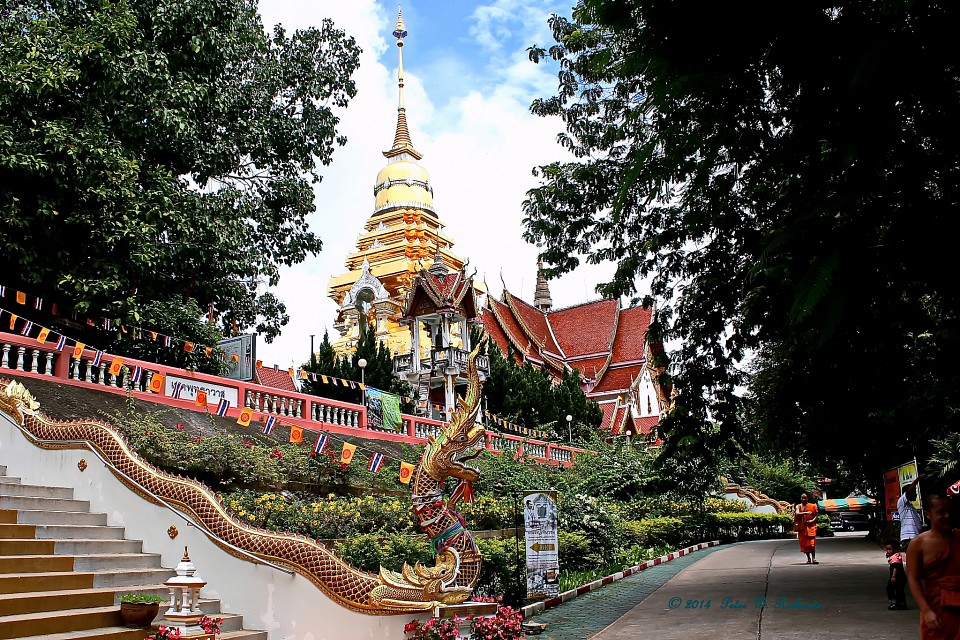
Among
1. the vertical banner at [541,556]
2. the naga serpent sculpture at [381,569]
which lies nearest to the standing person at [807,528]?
the vertical banner at [541,556]

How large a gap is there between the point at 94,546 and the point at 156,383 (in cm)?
616

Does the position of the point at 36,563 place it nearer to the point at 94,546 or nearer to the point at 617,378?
the point at 94,546

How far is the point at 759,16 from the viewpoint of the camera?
2.63m

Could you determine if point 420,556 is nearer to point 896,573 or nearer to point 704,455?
point 704,455

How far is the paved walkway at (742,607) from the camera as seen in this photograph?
7711 mm

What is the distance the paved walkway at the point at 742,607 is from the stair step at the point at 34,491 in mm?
4755

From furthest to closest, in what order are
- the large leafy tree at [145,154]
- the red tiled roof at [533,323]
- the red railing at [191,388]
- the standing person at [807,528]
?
the red tiled roof at [533,323]
the standing person at [807,528]
the large leafy tree at [145,154]
the red railing at [191,388]

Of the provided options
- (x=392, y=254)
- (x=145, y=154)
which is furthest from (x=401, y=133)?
(x=145, y=154)

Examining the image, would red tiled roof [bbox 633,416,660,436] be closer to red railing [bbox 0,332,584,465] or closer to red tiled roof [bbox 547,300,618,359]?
red tiled roof [bbox 547,300,618,359]

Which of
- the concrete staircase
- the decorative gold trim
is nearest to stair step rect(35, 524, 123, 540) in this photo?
the concrete staircase

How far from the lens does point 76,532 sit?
6906 millimetres

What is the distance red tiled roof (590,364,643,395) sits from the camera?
46.8m

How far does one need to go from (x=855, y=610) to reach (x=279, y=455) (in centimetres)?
752

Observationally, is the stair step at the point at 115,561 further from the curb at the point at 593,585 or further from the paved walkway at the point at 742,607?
the curb at the point at 593,585
